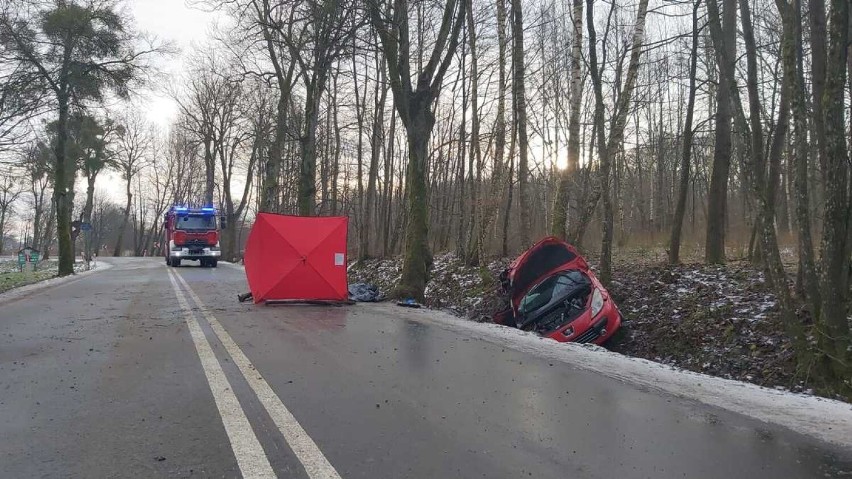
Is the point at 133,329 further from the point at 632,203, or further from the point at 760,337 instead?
the point at 632,203

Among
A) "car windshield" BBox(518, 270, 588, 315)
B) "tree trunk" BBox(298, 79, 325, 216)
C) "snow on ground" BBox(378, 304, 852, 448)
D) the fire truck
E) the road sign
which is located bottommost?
"snow on ground" BBox(378, 304, 852, 448)

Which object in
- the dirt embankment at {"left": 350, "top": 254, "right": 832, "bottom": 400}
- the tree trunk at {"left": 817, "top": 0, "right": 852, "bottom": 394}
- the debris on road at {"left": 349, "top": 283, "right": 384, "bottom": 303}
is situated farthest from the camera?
the debris on road at {"left": 349, "top": 283, "right": 384, "bottom": 303}

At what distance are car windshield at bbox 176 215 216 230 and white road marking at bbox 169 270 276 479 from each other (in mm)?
25134

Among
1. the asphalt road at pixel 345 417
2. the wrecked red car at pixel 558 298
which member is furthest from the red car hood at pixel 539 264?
the asphalt road at pixel 345 417

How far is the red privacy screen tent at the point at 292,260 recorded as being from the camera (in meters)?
13.2

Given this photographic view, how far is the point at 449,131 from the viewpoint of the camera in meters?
30.2

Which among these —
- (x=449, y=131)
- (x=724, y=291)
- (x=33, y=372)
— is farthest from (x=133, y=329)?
(x=449, y=131)

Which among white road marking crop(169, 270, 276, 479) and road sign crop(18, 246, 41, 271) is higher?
road sign crop(18, 246, 41, 271)

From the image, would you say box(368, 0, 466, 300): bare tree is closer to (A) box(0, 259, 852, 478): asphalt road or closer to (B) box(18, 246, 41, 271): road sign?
(A) box(0, 259, 852, 478): asphalt road

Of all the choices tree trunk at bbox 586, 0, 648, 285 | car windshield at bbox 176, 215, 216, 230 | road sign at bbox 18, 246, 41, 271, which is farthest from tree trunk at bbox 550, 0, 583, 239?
car windshield at bbox 176, 215, 216, 230

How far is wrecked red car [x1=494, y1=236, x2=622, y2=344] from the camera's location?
9.68m

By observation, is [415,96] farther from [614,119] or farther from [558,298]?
[558,298]

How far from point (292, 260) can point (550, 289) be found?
233 inches

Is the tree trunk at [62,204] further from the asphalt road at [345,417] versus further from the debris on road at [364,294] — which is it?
the asphalt road at [345,417]
